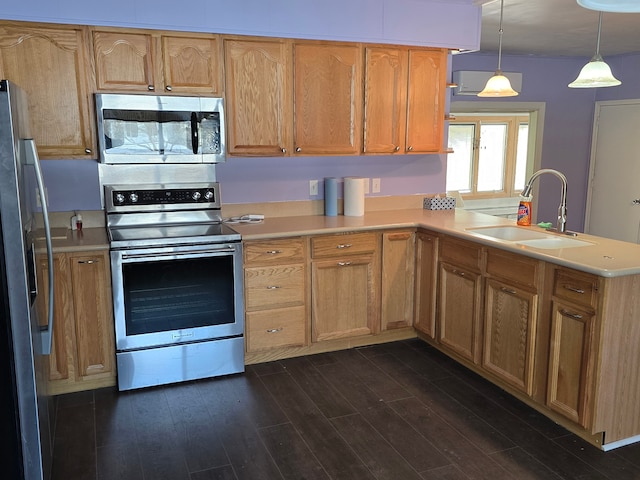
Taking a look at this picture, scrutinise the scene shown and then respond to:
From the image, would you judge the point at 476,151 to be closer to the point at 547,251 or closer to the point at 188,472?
the point at 547,251

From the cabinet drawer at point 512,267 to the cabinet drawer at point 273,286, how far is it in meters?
1.17

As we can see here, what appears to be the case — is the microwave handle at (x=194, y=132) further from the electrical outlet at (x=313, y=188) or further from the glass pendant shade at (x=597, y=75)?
the glass pendant shade at (x=597, y=75)

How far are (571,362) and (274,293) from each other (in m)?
1.73

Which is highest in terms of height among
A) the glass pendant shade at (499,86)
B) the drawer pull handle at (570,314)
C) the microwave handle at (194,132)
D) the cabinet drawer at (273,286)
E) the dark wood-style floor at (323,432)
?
the glass pendant shade at (499,86)

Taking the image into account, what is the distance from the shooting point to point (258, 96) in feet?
11.6

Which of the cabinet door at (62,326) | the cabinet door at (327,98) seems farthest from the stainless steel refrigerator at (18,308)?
the cabinet door at (327,98)

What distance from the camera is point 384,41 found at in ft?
12.5

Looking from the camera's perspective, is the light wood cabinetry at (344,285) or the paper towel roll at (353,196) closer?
the light wood cabinetry at (344,285)

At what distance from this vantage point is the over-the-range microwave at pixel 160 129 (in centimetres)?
322

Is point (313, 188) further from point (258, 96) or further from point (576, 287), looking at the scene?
point (576, 287)

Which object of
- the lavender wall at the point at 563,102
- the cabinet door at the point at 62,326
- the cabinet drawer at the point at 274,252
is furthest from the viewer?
the lavender wall at the point at 563,102

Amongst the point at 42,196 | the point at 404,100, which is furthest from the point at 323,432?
the point at 404,100

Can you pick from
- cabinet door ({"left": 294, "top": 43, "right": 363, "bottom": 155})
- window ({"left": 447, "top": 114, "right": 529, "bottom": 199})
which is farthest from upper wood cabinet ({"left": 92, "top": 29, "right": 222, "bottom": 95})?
window ({"left": 447, "top": 114, "right": 529, "bottom": 199})

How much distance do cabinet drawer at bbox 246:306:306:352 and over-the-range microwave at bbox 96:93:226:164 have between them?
104 cm
